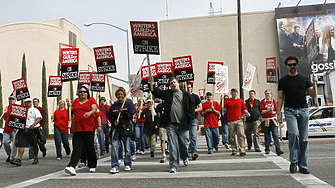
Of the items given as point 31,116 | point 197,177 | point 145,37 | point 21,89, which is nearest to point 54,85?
point 21,89

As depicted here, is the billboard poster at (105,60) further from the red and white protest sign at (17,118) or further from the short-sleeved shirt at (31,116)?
the red and white protest sign at (17,118)

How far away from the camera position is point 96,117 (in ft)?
29.2

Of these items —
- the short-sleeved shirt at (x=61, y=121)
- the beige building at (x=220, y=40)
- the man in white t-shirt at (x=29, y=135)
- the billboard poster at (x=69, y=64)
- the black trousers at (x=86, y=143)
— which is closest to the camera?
the black trousers at (x=86, y=143)

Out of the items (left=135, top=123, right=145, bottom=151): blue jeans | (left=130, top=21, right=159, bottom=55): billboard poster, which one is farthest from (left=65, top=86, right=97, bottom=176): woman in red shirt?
(left=135, top=123, right=145, bottom=151): blue jeans

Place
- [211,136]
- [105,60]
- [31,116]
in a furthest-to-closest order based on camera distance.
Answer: [105,60] → [211,136] → [31,116]

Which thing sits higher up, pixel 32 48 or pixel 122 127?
pixel 32 48

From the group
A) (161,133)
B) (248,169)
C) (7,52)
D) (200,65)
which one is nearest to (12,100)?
(161,133)

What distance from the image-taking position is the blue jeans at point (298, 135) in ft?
21.9

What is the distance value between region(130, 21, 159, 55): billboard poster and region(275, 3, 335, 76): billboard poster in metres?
38.6

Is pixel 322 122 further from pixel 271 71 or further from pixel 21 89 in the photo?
pixel 21 89

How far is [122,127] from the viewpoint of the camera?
8.12 meters

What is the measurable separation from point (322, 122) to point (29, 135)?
40.6 ft

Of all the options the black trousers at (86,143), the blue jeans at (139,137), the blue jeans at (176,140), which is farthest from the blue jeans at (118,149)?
the blue jeans at (139,137)

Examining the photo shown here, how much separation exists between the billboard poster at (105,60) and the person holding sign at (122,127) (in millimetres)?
4234
